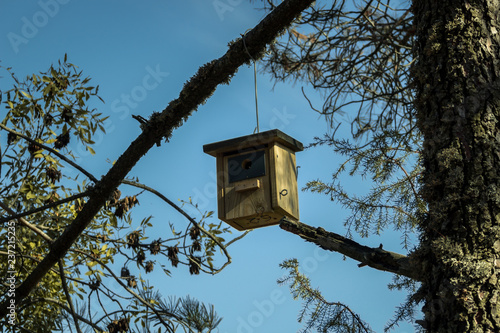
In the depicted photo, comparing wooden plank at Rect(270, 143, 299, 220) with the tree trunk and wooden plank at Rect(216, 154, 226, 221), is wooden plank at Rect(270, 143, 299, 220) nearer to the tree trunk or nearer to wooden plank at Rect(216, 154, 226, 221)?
wooden plank at Rect(216, 154, 226, 221)

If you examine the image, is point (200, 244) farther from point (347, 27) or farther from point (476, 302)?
point (476, 302)

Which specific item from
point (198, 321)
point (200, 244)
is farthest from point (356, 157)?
point (198, 321)

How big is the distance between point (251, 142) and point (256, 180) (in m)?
0.25

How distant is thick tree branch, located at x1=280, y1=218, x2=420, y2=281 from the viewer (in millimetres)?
3049

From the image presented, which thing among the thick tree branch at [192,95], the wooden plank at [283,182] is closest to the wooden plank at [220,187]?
the wooden plank at [283,182]

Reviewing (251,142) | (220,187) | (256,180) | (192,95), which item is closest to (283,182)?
(256,180)

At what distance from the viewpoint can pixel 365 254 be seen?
3.13m

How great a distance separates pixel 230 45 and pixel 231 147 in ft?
2.52

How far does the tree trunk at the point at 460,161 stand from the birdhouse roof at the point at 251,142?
3.44 feet

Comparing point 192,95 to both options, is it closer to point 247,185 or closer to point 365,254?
point 247,185

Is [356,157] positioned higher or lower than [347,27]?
lower

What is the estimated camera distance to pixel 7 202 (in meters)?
4.84

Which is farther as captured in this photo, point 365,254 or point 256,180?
point 256,180

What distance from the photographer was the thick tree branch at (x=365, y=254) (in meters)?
3.05
